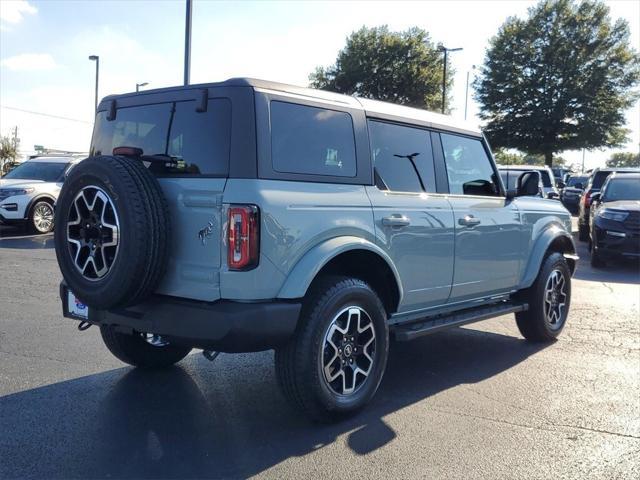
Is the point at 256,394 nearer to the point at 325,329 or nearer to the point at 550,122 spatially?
the point at 325,329

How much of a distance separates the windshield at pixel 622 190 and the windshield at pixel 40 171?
12.1 metres

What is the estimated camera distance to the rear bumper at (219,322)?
10.9 ft

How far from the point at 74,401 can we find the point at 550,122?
3629 centimetres

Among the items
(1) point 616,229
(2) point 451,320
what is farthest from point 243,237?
(1) point 616,229

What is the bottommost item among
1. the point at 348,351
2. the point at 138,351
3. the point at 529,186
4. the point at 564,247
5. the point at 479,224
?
the point at 138,351

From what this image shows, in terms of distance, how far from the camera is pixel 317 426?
12.6 ft

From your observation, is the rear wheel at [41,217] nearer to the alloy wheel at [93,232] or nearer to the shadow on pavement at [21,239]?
the shadow on pavement at [21,239]

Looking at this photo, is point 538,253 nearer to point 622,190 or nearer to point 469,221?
point 469,221

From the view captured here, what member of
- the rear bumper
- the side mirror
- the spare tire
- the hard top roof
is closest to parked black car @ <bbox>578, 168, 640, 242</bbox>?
the side mirror

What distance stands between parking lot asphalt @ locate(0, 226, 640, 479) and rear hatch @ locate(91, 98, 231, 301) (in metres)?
0.89

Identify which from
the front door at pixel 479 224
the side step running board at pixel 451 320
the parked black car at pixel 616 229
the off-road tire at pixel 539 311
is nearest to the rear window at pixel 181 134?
→ the side step running board at pixel 451 320

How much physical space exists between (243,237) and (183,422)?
4.32ft

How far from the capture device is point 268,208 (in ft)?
11.2

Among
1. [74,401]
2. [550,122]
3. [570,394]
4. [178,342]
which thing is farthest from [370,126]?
[550,122]
